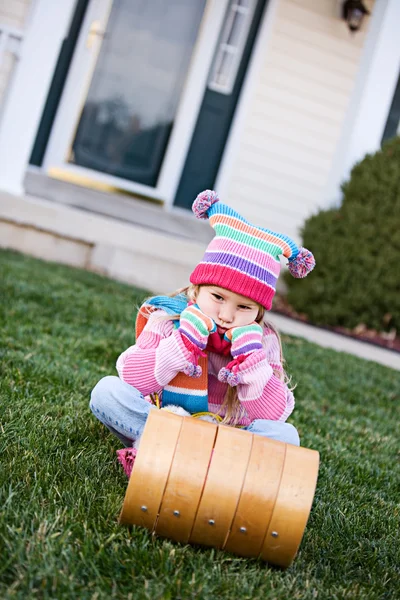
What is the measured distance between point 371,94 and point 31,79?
3.29m

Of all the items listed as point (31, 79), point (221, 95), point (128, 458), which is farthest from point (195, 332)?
point (221, 95)

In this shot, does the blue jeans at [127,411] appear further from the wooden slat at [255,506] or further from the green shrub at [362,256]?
the green shrub at [362,256]

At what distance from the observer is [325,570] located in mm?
1927

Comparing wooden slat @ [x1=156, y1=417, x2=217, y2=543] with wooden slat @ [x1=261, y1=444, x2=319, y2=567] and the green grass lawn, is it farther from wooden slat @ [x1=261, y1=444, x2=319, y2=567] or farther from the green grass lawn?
wooden slat @ [x1=261, y1=444, x2=319, y2=567]

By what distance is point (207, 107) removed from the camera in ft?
25.6

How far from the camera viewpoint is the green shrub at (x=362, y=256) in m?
6.72

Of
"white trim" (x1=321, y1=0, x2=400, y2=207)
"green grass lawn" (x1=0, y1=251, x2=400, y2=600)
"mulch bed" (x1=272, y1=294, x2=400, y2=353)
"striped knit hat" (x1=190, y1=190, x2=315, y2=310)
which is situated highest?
"white trim" (x1=321, y1=0, x2=400, y2=207)

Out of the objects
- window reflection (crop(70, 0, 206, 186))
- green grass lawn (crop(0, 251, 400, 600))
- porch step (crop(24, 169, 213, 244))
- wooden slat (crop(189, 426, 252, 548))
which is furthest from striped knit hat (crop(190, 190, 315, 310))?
window reflection (crop(70, 0, 206, 186))

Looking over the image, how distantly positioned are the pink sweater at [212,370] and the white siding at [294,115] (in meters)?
5.52

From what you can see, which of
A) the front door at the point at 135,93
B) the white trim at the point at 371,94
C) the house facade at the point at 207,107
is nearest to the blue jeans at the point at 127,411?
the house facade at the point at 207,107

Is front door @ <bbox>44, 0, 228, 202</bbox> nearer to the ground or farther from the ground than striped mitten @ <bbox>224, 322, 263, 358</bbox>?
farther from the ground

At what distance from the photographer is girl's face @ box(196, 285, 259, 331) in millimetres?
2242

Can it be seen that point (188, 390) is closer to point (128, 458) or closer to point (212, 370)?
point (212, 370)

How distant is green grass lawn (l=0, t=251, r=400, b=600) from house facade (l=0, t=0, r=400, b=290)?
12.0 feet
